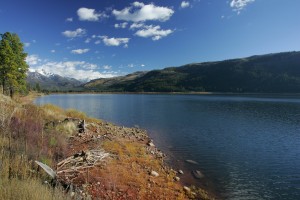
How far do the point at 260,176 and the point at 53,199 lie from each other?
16046 millimetres

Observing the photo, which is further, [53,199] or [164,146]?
[164,146]

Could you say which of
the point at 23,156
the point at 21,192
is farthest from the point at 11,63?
the point at 21,192

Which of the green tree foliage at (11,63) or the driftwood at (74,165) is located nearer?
the driftwood at (74,165)

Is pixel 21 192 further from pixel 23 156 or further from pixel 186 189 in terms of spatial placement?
pixel 186 189

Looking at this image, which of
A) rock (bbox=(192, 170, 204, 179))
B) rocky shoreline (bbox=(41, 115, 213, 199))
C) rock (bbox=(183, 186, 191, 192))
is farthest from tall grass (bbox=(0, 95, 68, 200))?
rock (bbox=(192, 170, 204, 179))

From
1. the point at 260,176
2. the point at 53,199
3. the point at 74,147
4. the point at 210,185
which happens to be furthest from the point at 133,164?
the point at 53,199

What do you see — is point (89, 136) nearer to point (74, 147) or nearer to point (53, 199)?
point (74, 147)

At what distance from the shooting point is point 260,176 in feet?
57.4

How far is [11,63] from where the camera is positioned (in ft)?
163

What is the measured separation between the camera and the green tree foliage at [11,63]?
48.9 meters

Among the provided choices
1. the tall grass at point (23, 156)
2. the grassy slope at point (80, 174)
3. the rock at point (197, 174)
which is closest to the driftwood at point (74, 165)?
the grassy slope at point (80, 174)

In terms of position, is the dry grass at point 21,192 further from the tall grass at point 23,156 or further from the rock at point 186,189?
the rock at point 186,189

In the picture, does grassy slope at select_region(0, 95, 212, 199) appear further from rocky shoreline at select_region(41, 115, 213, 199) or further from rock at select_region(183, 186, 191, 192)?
rock at select_region(183, 186, 191, 192)

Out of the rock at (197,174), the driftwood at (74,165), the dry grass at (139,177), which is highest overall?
the driftwood at (74,165)
